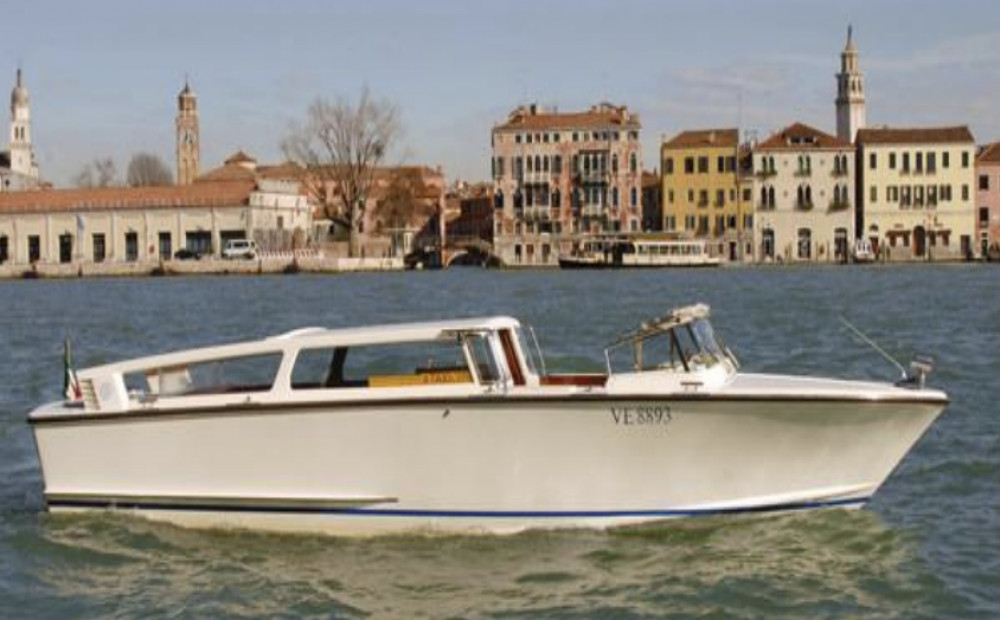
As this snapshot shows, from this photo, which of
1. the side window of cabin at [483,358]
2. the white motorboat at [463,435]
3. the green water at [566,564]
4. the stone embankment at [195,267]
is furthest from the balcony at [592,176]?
the side window of cabin at [483,358]

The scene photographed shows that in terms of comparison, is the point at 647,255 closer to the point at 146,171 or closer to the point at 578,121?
Answer: the point at 578,121

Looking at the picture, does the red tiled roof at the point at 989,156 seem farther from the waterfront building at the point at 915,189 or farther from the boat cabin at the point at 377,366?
the boat cabin at the point at 377,366

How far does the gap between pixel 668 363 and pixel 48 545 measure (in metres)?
4.82

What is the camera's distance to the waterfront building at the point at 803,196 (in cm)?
9900

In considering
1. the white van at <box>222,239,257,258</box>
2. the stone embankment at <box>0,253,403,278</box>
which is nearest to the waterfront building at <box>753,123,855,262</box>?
the stone embankment at <box>0,253,403,278</box>

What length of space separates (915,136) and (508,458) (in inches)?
3636

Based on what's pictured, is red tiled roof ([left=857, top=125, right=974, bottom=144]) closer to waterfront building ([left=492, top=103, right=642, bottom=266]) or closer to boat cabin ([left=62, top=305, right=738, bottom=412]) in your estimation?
waterfront building ([left=492, top=103, right=642, bottom=266])

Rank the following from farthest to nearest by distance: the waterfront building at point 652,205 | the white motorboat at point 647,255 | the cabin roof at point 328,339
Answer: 1. the waterfront building at point 652,205
2. the white motorboat at point 647,255
3. the cabin roof at point 328,339

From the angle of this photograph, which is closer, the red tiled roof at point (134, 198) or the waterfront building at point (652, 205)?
the red tiled roof at point (134, 198)

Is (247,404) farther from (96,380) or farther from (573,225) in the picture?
(573,225)

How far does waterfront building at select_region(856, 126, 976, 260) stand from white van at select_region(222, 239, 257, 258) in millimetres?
38068

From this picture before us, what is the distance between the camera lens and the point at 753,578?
10570 millimetres

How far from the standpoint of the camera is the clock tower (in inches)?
5837

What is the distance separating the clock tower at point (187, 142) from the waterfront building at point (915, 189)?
70587 mm
